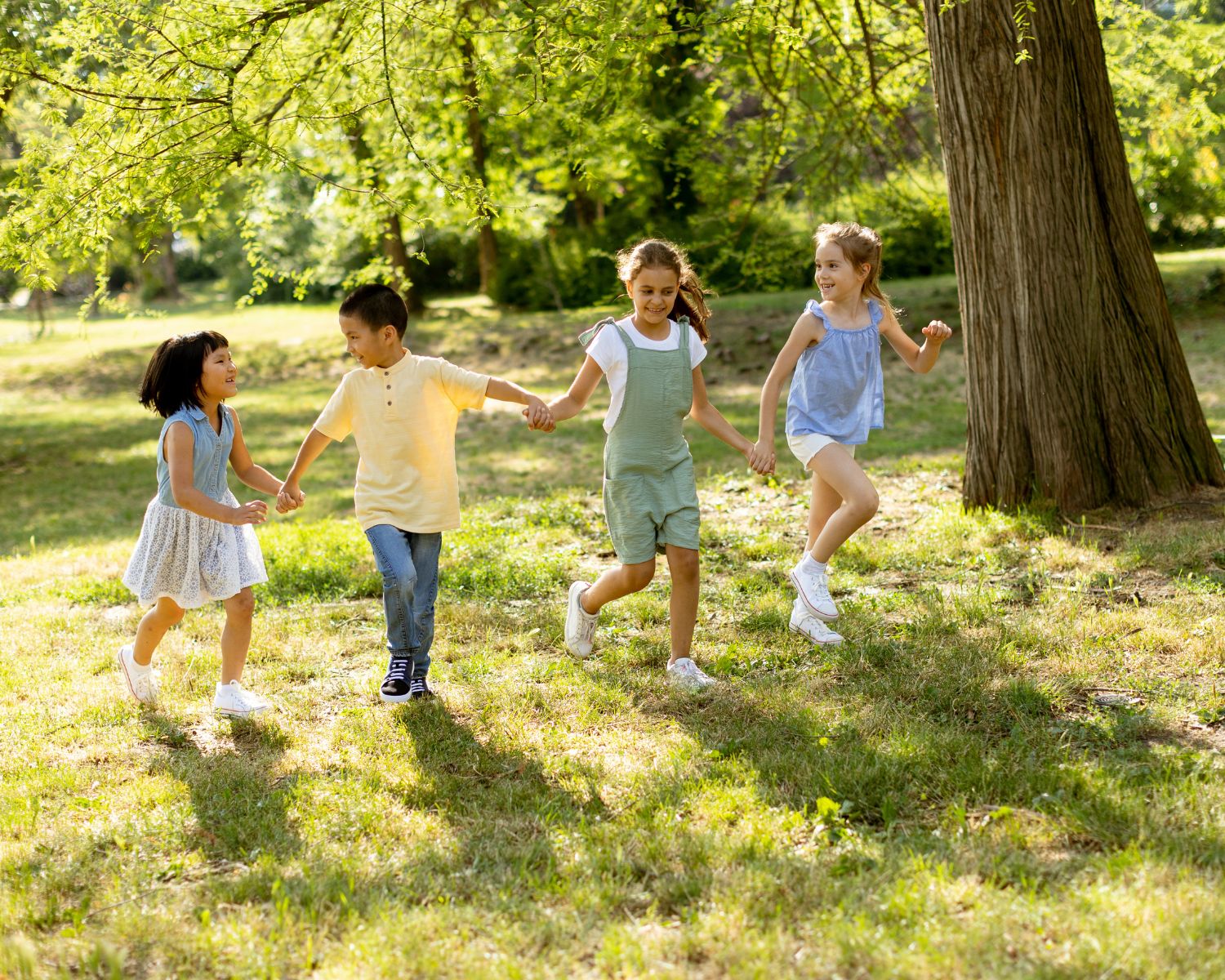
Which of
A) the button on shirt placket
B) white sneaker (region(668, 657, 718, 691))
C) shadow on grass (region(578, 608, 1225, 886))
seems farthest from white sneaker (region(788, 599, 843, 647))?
the button on shirt placket

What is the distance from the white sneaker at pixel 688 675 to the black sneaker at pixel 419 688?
3.29 feet

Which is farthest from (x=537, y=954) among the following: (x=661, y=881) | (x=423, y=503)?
(x=423, y=503)

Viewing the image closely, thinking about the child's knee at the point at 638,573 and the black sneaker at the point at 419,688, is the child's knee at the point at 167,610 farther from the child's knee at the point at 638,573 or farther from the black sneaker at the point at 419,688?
the child's knee at the point at 638,573

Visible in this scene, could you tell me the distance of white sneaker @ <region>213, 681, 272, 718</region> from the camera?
4715 millimetres

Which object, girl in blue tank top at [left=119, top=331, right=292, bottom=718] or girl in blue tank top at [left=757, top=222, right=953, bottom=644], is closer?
girl in blue tank top at [left=119, top=331, right=292, bottom=718]

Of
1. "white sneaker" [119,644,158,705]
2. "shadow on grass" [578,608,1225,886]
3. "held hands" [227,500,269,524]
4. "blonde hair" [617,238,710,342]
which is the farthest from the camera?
"white sneaker" [119,644,158,705]

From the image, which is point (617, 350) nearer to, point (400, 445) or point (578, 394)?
point (578, 394)

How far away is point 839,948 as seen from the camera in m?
2.79

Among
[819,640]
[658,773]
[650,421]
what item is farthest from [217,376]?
[819,640]

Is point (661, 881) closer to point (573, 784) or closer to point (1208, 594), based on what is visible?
point (573, 784)

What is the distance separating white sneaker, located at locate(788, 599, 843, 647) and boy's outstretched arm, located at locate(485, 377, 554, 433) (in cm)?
151

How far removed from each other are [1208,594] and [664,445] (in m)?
2.68

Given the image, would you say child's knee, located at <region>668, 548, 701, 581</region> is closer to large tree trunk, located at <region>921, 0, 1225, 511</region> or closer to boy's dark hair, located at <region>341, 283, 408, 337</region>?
boy's dark hair, located at <region>341, 283, 408, 337</region>

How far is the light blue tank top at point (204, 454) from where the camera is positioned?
4605 mm
